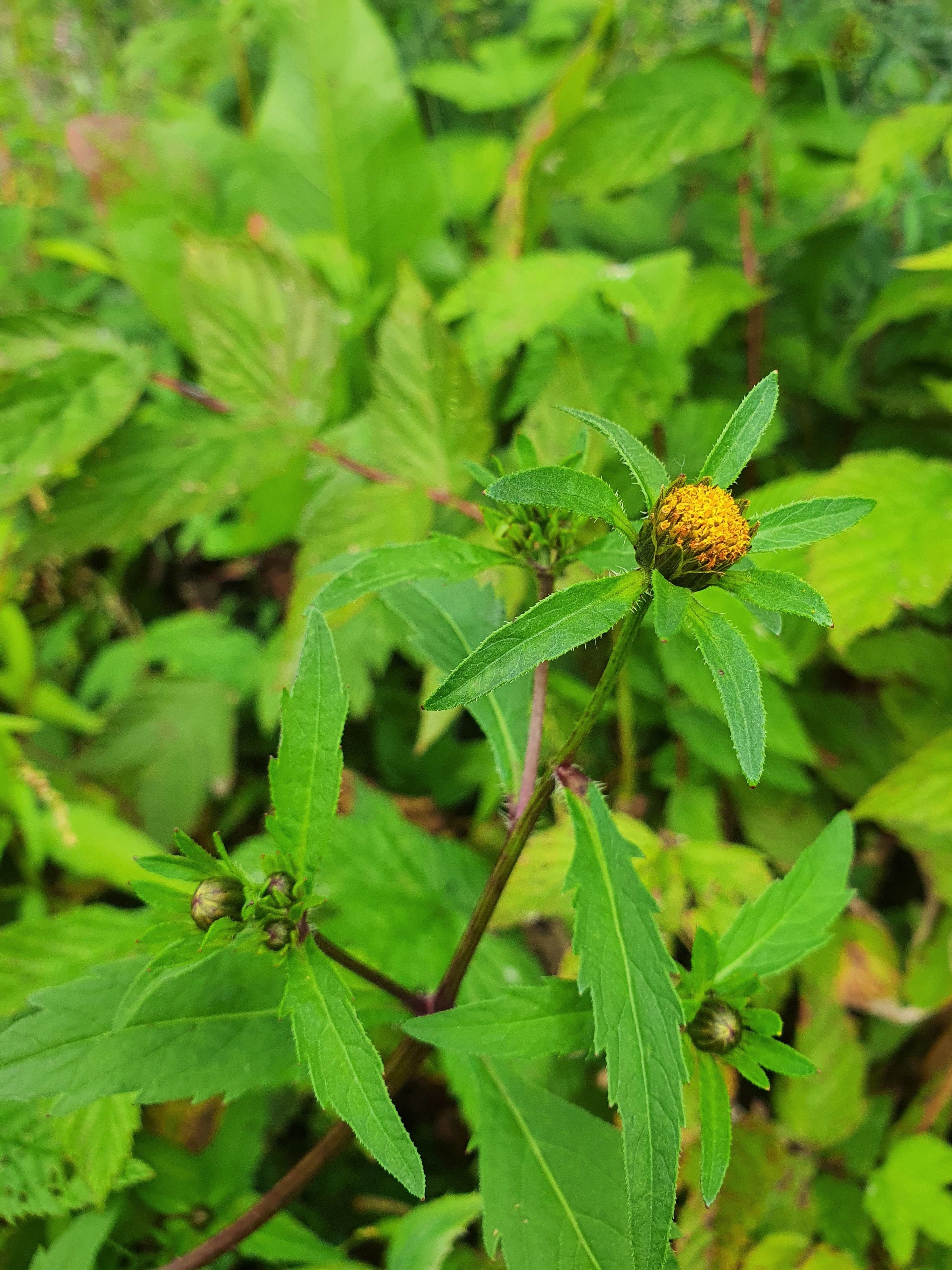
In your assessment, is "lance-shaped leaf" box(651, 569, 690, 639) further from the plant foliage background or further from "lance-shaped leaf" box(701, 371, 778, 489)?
the plant foliage background

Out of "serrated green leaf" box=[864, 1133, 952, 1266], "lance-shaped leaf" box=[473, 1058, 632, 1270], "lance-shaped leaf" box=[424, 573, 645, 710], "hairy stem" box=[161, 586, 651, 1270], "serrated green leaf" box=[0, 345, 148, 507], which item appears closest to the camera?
"lance-shaped leaf" box=[424, 573, 645, 710]

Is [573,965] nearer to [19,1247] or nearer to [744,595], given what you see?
[744,595]

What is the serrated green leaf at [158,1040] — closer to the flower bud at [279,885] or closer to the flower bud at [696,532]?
Answer: the flower bud at [279,885]

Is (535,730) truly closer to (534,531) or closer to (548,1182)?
(534,531)

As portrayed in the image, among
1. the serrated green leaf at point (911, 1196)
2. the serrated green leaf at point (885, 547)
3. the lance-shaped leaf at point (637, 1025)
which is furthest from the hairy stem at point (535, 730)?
the serrated green leaf at point (911, 1196)

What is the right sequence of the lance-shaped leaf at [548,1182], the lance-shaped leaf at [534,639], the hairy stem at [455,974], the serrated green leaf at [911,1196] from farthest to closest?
the serrated green leaf at [911,1196]
the lance-shaped leaf at [548,1182]
the hairy stem at [455,974]
the lance-shaped leaf at [534,639]

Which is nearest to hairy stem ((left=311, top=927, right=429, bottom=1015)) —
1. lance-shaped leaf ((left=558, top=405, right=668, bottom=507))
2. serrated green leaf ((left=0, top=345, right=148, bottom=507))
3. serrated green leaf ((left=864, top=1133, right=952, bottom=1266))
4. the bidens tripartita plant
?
the bidens tripartita plant

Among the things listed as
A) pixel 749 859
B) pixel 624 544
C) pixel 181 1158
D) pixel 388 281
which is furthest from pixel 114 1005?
pixel 388 281
